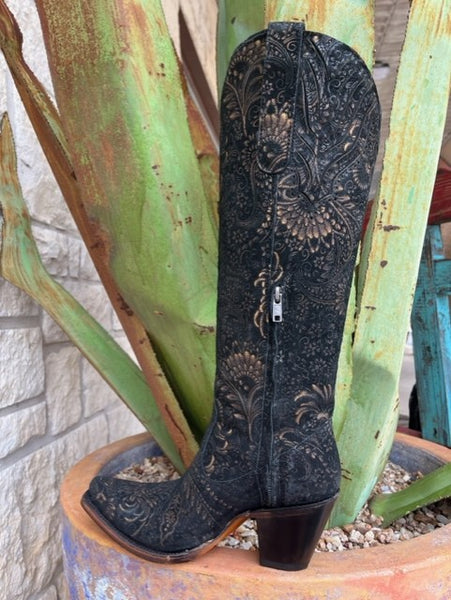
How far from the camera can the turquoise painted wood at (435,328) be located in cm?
82

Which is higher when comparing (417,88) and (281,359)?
(417,88)

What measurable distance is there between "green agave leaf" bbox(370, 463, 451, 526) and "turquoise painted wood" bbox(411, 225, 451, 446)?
0.30 meters

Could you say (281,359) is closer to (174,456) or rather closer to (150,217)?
(150,217)

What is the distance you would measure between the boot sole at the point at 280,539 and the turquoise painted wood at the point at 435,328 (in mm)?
480

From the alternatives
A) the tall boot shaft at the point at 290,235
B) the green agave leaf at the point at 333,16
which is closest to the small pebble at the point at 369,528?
the tall boot shaft at the point at 290,235

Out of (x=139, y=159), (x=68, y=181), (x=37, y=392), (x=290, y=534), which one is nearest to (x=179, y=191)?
(x=139, y=159)

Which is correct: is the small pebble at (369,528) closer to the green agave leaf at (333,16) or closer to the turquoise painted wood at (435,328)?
the turquoise painted wood at (435,328)

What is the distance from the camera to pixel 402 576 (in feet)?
1.27

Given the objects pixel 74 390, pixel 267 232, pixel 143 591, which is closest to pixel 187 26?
pixel 74 390

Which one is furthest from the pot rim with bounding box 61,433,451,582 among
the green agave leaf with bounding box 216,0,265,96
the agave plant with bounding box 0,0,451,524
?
the green agave leaf with bounding box 216,0,265,96

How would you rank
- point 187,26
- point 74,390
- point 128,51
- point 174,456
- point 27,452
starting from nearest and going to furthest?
point 128,51
point 174,456
point 27,452
point 74,390
point 187,26

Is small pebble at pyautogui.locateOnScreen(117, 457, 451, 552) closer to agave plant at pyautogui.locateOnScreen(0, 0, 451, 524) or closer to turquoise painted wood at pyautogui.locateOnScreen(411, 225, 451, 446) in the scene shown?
agave plant at pyautogui.locateOnScreen(0, 0, 451, 524)

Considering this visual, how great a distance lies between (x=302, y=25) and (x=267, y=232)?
16 cm

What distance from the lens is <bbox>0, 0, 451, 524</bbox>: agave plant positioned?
1.59 feet
